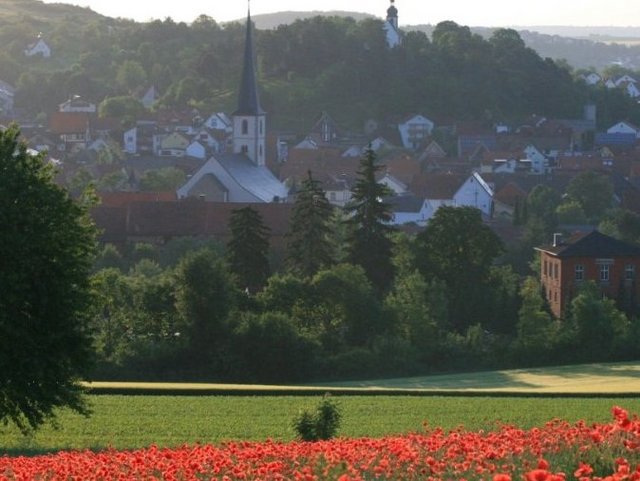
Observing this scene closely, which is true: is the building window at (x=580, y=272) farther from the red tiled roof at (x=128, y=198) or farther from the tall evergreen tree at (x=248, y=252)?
the red tiled roof at (x=128, y=198)

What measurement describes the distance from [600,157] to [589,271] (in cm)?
6274

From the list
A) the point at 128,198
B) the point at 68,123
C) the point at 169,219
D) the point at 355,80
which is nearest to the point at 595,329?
the point at 169,219

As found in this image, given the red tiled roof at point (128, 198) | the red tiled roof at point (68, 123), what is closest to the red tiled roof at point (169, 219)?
the red tiled roof at point (128, 198)

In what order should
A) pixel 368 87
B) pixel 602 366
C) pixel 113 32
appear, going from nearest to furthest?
pixel 602 366 → pixel 368 87 → pixel 113 32

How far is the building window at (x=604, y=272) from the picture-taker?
176 feet

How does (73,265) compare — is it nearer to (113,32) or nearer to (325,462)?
(325,462)

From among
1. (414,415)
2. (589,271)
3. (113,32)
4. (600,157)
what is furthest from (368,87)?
(414,415)

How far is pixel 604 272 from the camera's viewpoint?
53.6m

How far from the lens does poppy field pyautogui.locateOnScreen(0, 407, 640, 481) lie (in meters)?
12.2

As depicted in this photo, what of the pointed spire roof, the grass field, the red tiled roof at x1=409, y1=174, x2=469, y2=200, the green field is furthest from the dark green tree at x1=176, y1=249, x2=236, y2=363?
the red tiled roof at x1=409, y1=174, x2=469, y2=200

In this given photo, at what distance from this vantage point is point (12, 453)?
64.6 ft

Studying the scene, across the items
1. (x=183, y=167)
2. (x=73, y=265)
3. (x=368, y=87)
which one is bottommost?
(x=73, y=265)

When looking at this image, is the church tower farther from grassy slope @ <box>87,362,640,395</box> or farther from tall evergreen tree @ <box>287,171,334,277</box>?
grassy slope @ <box>87,362,640,395</box>

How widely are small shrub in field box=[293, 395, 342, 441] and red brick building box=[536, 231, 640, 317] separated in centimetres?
3389
